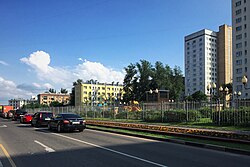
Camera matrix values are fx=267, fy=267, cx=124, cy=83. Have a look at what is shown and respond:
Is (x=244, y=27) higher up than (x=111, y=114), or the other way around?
(x=244, y=27)

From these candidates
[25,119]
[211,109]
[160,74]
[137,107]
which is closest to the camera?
[211,109]

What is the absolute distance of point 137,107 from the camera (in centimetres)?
2906

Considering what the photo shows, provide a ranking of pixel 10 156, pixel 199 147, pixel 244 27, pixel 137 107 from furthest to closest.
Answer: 1. pixel 244 27
2. pixel 137 107
3. pixel 199 147
4. pixel 10 156

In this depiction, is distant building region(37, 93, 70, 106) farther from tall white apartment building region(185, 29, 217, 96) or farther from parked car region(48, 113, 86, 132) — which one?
parked car region(48, 113, 86, 132)

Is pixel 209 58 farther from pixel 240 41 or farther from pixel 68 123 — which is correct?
pixel 68 123

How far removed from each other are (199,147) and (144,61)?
78.0 meters

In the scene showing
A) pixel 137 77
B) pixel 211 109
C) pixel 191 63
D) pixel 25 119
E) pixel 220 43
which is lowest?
pixel 25 119

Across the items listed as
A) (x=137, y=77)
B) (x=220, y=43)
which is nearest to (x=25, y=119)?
(x=137, y=77)

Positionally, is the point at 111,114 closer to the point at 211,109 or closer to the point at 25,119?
the point at 25,119

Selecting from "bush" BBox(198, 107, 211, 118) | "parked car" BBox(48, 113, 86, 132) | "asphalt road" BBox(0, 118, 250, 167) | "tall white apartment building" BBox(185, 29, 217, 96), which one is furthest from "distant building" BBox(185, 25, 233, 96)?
"asphalt road" BBox(0, 118, 250, 167)

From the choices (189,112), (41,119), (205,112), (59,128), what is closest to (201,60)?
(205,112)

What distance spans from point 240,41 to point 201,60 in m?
40.3

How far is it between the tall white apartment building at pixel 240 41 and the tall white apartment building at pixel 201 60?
3703 cm

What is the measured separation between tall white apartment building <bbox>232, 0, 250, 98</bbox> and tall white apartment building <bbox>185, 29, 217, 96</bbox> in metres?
37.0
